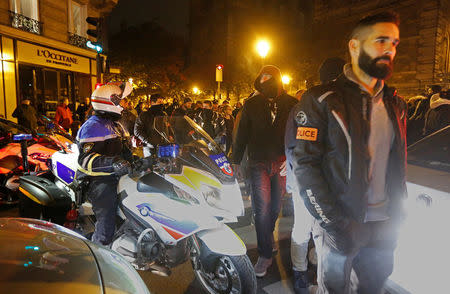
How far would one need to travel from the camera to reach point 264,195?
330 cm

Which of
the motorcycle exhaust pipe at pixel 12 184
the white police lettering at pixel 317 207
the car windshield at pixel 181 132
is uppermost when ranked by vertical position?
the car windshield at pixel 181 132

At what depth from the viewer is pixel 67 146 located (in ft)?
12.6

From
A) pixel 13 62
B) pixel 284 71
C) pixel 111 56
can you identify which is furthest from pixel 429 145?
pixel 111 56

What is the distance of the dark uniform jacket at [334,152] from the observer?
171cm

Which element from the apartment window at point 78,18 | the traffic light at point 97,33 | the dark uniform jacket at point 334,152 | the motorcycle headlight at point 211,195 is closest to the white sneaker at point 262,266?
the motorcycle headlight at point 211,195

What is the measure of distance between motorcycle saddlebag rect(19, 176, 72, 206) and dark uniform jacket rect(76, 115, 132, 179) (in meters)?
0.75

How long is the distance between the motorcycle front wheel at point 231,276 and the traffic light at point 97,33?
27.5 ft

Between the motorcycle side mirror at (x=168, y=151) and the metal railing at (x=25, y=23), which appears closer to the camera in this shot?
the motorcycle side mirror at (x=168, y=151)

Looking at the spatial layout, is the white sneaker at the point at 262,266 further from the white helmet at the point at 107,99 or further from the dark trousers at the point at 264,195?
the white helmet at the point at 107,99

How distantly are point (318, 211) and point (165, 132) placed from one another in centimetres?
172

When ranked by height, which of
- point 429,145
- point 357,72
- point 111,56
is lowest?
point 429,145

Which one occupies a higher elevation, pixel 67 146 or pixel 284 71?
pixel 284 71

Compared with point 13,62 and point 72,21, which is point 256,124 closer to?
point 13,62

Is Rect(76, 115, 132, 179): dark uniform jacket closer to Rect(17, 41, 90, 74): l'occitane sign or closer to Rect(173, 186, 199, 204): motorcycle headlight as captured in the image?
Rect(173, 186, 199, 204): motorcycle headlight
